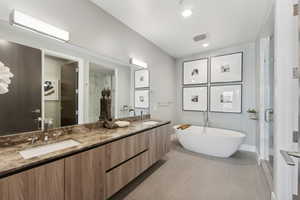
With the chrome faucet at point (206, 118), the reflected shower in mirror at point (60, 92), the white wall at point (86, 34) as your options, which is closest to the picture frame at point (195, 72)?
the chrome faucet at point (206, 118)

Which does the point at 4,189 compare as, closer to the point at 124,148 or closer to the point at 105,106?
the point at 124,148

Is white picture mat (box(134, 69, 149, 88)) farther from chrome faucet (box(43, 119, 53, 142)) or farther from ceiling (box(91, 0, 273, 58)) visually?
chrome faucet (box(43, 119, 53, 142))

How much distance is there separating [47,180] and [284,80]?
2.37m

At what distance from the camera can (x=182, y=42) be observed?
11.3 feet

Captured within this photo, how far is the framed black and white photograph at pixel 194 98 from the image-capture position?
4078 millimetres

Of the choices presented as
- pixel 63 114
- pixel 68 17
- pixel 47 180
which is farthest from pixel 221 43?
pixel 47 180

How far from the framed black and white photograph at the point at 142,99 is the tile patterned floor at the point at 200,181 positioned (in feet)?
4.24

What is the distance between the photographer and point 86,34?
2.01 meters

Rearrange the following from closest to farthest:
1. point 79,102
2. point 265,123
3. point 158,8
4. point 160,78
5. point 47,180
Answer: point 47,180 → point 79,102 → point 158,8 → point 265,123 → point 160,78

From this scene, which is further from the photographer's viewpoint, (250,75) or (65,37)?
(250,75)

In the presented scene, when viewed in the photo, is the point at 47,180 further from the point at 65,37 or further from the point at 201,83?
the point at 201,83

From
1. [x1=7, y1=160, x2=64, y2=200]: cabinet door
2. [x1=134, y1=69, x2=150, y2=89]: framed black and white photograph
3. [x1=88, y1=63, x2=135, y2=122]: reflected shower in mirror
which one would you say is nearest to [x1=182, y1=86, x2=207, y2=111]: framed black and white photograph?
[x1=134, y1=69, x2=150, y2=89]: framed black and white photograph

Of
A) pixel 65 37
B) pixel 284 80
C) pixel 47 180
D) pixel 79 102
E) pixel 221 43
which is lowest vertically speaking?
pixel 47 180

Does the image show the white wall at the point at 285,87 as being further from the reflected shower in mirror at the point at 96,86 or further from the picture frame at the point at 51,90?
the picture frame at the point at 51,90
